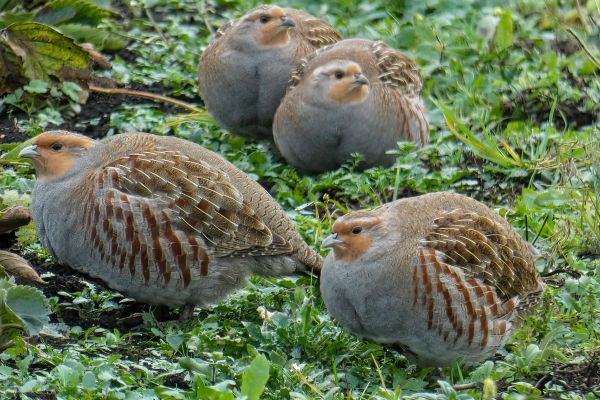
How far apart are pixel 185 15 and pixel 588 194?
471 cm

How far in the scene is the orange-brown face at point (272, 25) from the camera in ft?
26.6

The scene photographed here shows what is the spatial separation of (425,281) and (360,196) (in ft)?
7.50

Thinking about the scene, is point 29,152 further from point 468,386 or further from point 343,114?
point 343,114

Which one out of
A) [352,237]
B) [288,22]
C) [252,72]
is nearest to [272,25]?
[288,22]

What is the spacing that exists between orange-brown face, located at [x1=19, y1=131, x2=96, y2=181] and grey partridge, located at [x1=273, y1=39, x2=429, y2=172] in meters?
2.17

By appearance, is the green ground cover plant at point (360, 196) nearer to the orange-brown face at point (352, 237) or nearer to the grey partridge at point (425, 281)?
the grey partridge at point (425, 281)

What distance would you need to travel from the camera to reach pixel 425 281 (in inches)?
199

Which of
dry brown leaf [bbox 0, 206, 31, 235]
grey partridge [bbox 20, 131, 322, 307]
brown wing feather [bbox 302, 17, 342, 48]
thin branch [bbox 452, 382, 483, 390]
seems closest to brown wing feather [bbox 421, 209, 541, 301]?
thin branch [bbox 452, 382, 483, 390]

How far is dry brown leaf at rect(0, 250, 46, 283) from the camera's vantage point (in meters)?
5.68

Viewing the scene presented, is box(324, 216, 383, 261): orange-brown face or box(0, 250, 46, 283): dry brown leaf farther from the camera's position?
box(0, 250, 46, 283): dry brown leaf

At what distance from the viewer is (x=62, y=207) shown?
218 inches

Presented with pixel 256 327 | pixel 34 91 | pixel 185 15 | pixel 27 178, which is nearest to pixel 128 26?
pixel 185 15

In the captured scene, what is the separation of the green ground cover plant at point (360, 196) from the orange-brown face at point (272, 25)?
2.56ft

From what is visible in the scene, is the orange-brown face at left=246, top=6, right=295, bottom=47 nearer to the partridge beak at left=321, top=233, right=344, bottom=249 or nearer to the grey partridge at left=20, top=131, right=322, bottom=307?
the grey partridge at left=20, top=131, right=322, bottom=307
